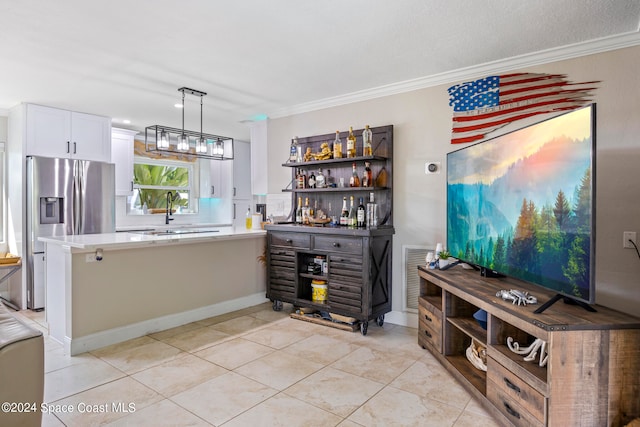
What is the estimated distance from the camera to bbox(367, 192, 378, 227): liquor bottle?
13.1 feet

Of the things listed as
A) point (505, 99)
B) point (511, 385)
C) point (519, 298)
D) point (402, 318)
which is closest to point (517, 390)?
point (511, 385)

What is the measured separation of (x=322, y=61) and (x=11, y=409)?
3.02 meters

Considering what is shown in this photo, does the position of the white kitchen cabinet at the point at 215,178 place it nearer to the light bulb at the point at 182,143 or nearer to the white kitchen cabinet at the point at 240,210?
the white kitchen cabinet at the point at 240,210

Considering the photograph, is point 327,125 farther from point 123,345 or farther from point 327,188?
point 123,345

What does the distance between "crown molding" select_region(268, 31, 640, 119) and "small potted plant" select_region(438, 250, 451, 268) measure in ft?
5.42

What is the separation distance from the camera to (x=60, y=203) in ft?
14.9

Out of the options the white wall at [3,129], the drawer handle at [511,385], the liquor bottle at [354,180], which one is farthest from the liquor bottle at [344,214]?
the white wall at [3,129]

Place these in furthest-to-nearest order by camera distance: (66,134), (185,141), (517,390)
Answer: (66,134), (185,141), (517,390)

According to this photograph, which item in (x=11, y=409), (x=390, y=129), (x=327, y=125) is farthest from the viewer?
(x=327, y=125)

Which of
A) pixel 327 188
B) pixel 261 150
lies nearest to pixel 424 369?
pixel 327 188

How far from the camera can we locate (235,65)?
3.36 metres

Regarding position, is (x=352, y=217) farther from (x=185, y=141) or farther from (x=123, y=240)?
(x=123, y=240)

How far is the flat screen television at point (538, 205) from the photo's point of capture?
1.77 m

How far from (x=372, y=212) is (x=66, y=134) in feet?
13.0
